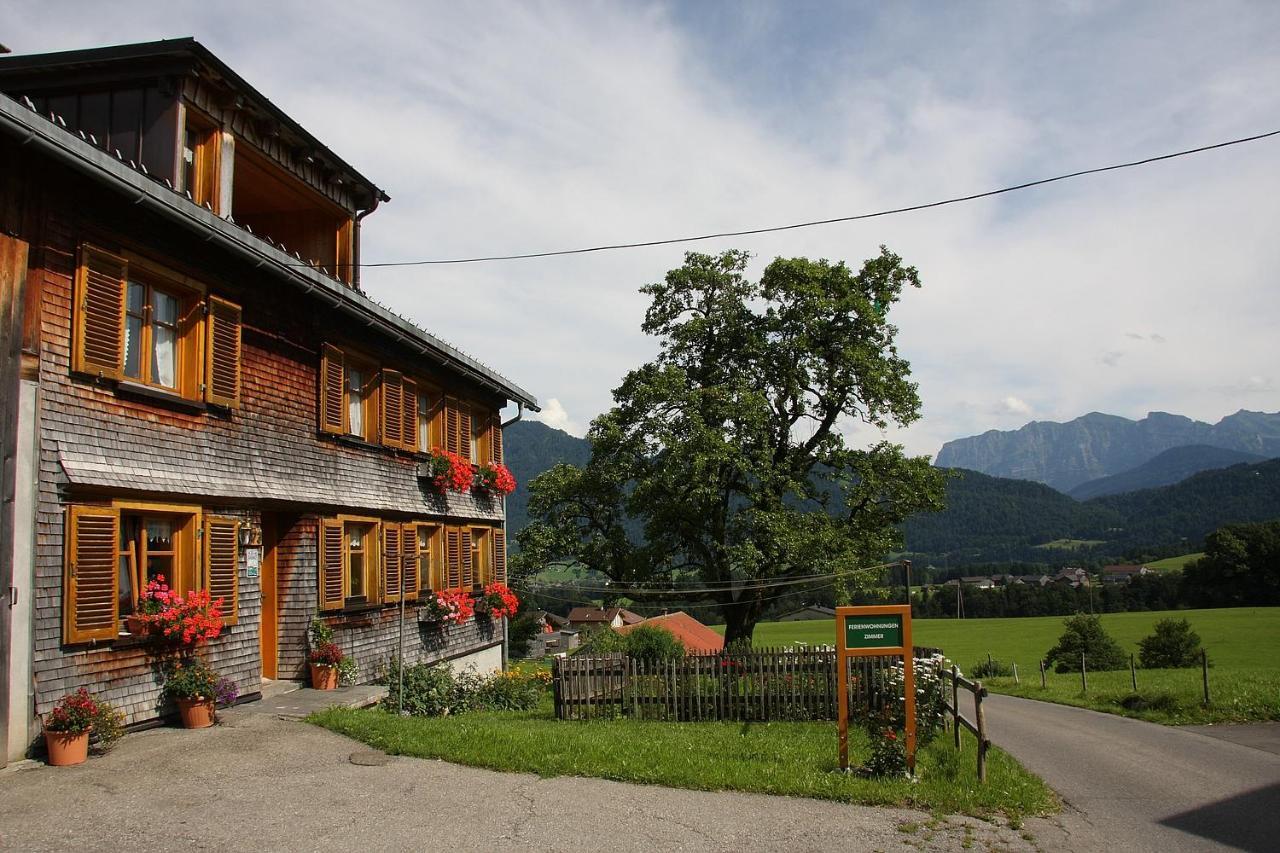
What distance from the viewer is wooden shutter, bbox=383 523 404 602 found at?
17375mm

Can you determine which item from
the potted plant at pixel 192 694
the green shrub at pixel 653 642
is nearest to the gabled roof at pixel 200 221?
the potted plant at pixel 192 694

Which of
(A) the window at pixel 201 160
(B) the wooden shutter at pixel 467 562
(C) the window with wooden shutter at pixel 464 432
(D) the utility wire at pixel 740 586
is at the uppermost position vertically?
(A) the window at pixel 201 160

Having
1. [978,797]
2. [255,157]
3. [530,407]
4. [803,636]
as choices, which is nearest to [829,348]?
[530,407]

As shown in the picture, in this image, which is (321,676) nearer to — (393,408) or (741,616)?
(393,408)

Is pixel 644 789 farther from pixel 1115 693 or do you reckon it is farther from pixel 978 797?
pixel 1115 693

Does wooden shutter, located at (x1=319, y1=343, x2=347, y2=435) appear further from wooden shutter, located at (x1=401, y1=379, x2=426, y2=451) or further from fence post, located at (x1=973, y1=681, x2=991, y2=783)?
fence post, located at (x1=973, y1=681, x2=991, y2=783)

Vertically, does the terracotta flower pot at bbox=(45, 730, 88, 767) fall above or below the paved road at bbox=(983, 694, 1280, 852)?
above

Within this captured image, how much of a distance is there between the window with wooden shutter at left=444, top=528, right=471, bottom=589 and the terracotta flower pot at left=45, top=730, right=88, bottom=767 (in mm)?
11028

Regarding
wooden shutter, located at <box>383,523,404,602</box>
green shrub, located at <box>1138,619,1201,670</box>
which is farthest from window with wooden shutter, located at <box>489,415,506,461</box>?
green shrub, located at <box>1138,619,1201,670</box>

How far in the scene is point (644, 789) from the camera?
9.69 metres

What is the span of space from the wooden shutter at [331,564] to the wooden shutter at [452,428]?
5.28m

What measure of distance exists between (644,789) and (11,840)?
5463 mm

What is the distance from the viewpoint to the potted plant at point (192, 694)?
11.4 meters

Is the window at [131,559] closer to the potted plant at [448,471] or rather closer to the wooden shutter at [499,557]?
the potted plant at [448,471]
